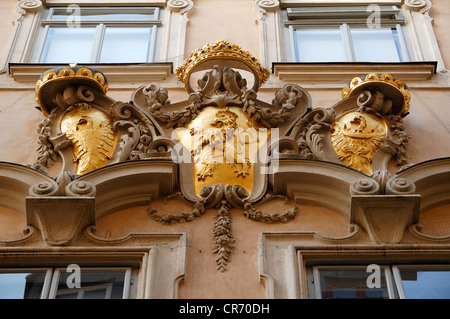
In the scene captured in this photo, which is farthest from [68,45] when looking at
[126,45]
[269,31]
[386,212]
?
[386,212]

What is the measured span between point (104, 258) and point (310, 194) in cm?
176

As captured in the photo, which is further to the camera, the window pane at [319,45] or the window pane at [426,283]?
the window pane at [319,45]

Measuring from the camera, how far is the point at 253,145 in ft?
24.1

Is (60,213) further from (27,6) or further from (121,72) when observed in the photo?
(27,6)

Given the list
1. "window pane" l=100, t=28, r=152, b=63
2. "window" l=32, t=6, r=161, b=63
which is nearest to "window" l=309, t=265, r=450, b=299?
"window" l=32, t=6, r=161, b=63

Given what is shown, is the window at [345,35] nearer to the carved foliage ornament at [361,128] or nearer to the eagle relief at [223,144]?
the carved foliage ornament at [361,128]

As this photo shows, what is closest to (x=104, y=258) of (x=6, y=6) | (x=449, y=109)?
(x=449, y=109)

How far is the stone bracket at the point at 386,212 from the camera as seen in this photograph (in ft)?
21.5

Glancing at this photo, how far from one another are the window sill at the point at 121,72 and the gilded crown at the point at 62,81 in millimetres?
923

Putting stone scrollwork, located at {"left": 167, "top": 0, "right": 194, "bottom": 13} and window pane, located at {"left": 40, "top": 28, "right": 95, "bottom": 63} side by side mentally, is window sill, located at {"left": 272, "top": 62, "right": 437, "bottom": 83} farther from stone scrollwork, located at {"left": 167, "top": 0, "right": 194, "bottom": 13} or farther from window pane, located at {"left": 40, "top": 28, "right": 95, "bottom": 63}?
window pane, located at {"left": 40, "top": 28, "right": 95, "bottom": 63}

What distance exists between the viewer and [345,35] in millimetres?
9953

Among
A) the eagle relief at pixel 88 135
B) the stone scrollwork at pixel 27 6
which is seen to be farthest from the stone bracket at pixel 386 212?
the stone scrollwork at pixel 27 6
